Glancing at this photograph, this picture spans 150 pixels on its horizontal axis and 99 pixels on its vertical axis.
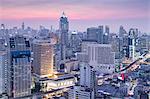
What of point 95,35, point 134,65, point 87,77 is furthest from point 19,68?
point 95,35

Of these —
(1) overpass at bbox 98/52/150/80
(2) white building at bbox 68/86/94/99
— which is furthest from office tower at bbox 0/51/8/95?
(1) overpass at bbox 98/52/150/80

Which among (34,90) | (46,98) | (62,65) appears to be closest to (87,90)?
(46,98)

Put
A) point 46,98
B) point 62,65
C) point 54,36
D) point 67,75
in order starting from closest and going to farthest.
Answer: point 46,98 → point 67,75 → point 62,65 → point 54,36

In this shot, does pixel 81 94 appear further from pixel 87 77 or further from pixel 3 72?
pixel 3 72

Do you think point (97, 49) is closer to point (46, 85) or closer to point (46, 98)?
point (46, 85)

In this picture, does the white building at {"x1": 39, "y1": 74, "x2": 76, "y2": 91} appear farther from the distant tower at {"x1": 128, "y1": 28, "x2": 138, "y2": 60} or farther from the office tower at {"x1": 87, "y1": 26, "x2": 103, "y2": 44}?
the office tower at {"x1": 87, "y1": 26, "x2": 103, "y2": 44}
